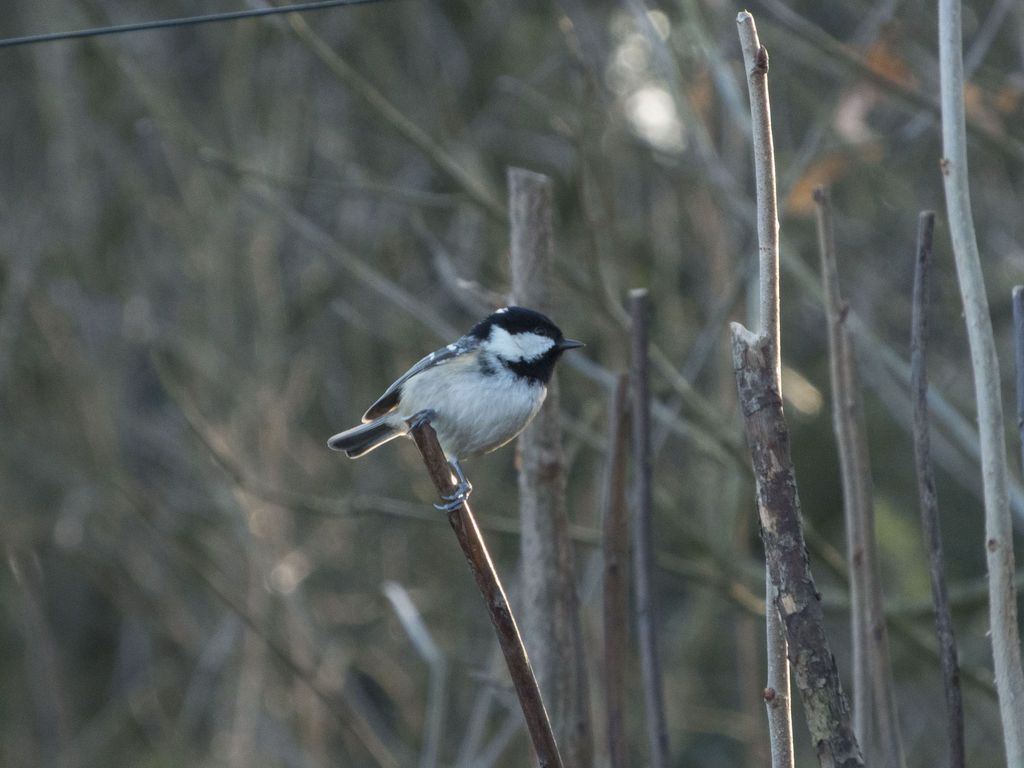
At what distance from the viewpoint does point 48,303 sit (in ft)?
14.9

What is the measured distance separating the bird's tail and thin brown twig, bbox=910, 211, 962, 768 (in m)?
1.19

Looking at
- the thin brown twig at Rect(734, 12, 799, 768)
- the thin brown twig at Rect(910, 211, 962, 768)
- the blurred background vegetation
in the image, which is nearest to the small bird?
the thin brown twig at Rect(910, 211, 962, 768)

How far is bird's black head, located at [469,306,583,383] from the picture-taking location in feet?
6.62

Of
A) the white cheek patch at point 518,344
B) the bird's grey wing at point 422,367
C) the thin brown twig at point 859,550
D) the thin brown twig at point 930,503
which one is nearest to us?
the thin brown twig at point 930,503

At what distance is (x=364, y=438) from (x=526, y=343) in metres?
0.46

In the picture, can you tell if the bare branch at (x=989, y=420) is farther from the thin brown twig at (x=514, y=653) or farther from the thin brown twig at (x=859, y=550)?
the thin brown twig at (x=514, y=653)

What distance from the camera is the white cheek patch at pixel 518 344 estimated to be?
81.9 inches

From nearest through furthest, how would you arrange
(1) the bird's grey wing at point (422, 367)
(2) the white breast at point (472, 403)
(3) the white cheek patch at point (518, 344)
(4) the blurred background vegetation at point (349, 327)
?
(2) the white breast at point (472, 403)
(3) the white cheek patch at point (518, 344)
(1) the bird's grey wing at point (422, 367)
(4) the blurred background vegetation at point (349, 327)

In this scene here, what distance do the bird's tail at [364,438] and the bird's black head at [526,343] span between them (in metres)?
0.32

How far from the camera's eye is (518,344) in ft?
6.95

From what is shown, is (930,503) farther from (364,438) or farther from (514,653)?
(364,438)

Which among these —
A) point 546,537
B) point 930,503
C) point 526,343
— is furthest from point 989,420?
point 526,343

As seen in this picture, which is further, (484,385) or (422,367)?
(422,367)

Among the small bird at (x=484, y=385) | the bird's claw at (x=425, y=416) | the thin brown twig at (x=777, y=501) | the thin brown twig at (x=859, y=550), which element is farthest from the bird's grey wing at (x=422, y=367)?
the thin brown twig at (x=777, y=501)
